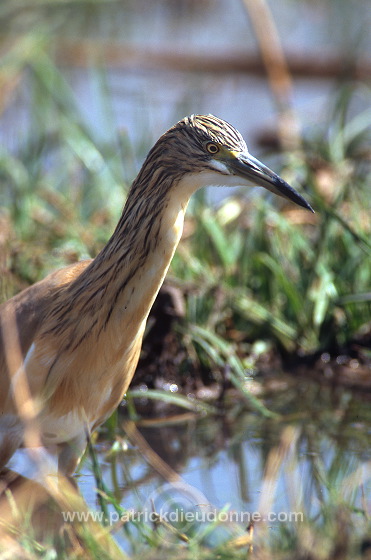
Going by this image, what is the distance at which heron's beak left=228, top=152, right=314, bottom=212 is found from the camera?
3492 millimetres

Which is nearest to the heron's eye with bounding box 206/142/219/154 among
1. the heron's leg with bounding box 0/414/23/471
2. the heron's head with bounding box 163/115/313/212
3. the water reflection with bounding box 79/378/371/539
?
the heron's head with bounding box 163/115/313/212

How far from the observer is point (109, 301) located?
148 inches

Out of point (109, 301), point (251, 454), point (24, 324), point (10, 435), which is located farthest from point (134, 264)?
point (251, 454)

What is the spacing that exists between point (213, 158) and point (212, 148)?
4cm

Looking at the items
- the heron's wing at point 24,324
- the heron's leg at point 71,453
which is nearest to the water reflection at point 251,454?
the heron's leg at point 71,453

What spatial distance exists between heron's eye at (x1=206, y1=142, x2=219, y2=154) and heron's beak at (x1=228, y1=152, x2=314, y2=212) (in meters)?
0.07

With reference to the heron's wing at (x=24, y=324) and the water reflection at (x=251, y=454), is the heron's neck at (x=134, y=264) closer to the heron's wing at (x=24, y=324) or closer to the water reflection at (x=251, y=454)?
the heron's wing at (x=24, y=324)

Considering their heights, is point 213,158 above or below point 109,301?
above

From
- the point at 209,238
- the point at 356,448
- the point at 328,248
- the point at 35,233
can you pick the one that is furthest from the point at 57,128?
the point at 356,448

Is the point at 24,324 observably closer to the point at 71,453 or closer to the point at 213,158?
the point at 71,453

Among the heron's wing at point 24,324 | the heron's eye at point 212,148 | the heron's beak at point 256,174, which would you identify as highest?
the heron's eye at point 212,148

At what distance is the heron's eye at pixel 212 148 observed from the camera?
3.49 m

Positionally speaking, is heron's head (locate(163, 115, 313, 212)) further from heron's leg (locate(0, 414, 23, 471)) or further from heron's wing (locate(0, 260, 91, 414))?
heron's leg (locate(0, 414, 23, 471))

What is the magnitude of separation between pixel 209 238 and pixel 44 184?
1.62 metres
